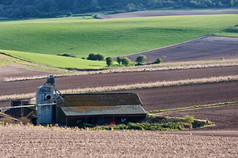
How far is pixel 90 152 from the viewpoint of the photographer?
2386 cm

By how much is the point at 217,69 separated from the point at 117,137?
42.0 m

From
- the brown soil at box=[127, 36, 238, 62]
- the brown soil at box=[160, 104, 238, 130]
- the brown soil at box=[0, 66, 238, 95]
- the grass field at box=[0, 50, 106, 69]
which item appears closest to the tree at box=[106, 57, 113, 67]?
the grass field at box=[0, 50, 106, 69]

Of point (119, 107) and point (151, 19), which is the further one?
point (151, 19)

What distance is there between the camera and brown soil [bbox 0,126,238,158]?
23.7m

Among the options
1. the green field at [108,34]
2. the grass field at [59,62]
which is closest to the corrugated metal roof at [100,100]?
the grass field at [59,62]

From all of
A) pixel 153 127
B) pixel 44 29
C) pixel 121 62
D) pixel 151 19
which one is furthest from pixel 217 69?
pixel 151 19

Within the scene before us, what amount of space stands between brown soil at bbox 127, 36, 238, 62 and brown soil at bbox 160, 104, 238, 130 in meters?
50.3

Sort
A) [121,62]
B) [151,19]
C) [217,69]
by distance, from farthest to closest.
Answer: [151,19] → [121,62] → [217,69]

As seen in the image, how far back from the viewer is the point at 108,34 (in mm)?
128375

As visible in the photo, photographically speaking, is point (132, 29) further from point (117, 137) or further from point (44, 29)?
point (117, 137)

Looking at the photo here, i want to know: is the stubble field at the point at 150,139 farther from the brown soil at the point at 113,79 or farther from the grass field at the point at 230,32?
the grass field at the point at 230,32

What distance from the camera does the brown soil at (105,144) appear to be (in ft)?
77.8

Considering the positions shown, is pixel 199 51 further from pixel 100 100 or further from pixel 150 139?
pixel 150 139

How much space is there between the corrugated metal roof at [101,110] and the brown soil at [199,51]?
5451 centimetres
